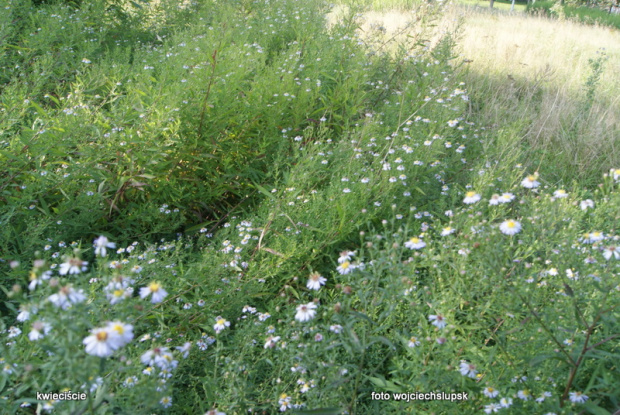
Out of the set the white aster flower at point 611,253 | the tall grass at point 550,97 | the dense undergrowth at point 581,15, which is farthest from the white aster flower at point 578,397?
the dense undergrowth at point 581,15

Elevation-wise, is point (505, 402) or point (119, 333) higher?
point (119, 333)

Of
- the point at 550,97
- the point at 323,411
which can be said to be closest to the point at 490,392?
the point at 323,411

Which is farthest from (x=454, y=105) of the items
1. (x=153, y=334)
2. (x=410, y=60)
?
(x=153, y=334)

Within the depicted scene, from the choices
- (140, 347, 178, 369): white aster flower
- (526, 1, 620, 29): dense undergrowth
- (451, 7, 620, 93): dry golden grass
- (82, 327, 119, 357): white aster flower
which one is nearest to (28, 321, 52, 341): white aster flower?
(82, 327, 119, 357): white aster flower

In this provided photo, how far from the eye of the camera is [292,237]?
8.08 feet

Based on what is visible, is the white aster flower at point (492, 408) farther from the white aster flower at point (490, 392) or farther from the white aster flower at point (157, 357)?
the white aster flower at point (157, 357)

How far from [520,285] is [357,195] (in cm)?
123

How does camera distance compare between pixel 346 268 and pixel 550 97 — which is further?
pixel 550 97

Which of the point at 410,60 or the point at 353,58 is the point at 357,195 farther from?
the point at 410,60

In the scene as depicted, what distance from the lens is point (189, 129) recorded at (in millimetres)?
3000

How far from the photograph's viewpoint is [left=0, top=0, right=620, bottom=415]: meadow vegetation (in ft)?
→ 5.09

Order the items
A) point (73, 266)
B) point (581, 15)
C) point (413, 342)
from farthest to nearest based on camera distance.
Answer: point (581, 15) < point (413, 342) < point (73, 266)

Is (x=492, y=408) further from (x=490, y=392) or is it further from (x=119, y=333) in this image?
(x=119, y=333)

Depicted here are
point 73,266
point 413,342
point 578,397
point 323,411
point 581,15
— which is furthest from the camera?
point 581,15
